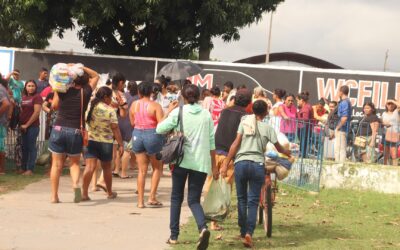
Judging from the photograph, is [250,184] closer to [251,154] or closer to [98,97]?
[251,154]

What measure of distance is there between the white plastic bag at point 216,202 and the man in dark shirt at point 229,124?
47 centimetres

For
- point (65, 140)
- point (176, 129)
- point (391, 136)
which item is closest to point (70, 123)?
point (65, 140)

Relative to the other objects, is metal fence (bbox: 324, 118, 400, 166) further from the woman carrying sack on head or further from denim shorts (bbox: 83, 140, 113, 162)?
the woman carrying sack on head

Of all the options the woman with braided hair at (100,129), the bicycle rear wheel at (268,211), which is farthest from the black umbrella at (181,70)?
the bicycle rear wheel at (268,211)

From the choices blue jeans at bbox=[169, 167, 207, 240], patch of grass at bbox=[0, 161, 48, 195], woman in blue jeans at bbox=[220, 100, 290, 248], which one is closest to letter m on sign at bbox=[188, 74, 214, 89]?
patch of grass at bbox=[0, 161, 48, 195]

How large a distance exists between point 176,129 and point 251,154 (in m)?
0.88

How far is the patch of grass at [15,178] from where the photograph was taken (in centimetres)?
1223

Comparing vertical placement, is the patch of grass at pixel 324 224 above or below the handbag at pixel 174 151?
below

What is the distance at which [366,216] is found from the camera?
37.4 feet

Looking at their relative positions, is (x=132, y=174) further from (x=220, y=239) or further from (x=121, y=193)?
(x=220, y=239)

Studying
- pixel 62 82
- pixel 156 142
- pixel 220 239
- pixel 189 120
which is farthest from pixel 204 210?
pixel 62 82

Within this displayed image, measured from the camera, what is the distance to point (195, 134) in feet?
26.9

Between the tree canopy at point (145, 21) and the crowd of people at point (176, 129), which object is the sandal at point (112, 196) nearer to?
the crowd of people at point (176, 129)

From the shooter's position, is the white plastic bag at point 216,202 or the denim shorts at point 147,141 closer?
the white plastic bag at point 216,202
